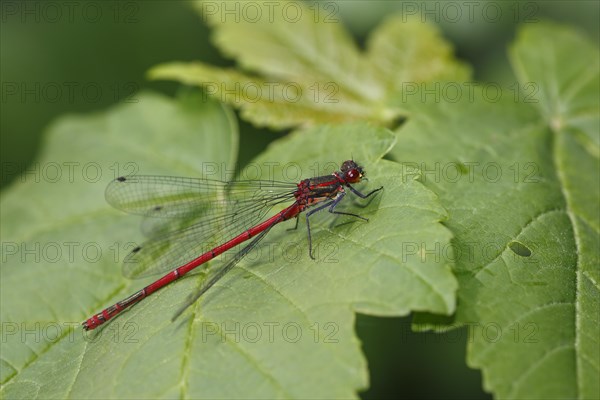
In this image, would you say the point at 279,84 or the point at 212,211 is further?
the point at 279,84

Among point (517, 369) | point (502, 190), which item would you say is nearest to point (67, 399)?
point (517, 369)

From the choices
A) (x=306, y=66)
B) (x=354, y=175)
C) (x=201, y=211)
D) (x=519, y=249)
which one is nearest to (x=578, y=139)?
(x=519, y=249)

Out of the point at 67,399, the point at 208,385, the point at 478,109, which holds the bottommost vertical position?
the point at 67,399

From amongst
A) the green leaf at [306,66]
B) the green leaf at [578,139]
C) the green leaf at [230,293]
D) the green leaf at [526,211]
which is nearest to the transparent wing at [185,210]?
the green leaf at [230,293]

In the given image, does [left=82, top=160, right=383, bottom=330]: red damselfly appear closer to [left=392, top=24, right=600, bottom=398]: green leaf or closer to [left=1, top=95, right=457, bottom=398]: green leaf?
[left=1, top=95, right=457, bottom=398]: green leaf

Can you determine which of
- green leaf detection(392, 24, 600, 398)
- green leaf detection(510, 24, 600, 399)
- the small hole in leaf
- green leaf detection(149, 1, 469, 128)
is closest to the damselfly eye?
green leaf detection(392, 24, 600, 398)

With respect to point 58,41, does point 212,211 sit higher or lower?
lower

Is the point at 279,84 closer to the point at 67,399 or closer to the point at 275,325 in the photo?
the point at 275,325

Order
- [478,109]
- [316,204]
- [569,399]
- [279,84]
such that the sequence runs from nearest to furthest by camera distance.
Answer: [569,399], [316,204], [478,109], [279,84]
